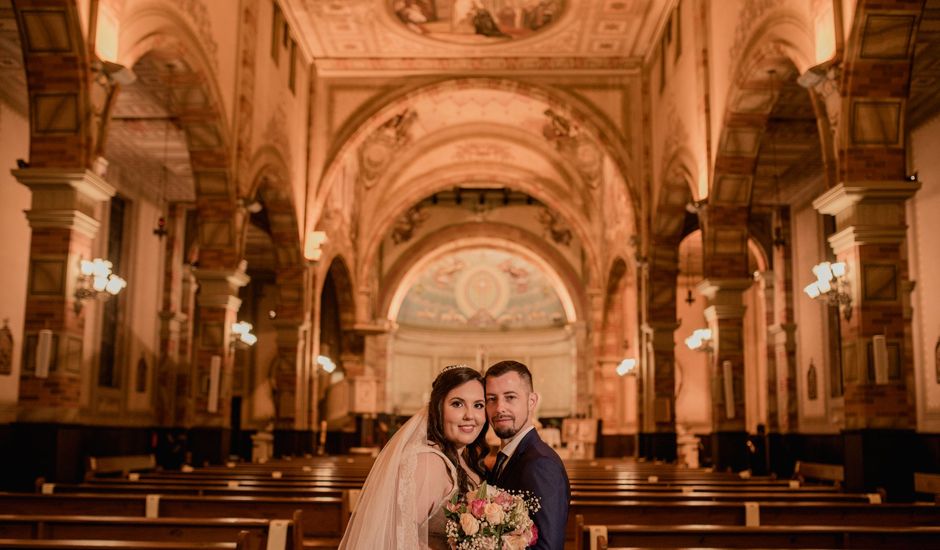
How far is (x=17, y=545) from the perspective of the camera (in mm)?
4883

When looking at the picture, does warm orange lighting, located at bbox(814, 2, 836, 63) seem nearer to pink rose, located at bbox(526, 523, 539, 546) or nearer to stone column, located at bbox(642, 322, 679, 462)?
pink rose, located at bbox(526, 523, 539, 546)

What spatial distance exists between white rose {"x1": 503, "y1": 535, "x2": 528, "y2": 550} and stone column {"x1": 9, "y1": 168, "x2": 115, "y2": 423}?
7302 millimetres

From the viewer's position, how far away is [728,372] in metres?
14.5

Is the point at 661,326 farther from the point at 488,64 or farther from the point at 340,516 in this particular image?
the point at 340,516

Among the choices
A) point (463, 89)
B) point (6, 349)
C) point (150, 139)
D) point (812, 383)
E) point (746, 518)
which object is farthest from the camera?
point (463, 89)

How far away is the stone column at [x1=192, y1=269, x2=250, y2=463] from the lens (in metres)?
14.6

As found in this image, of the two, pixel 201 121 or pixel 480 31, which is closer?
pixel 201 121

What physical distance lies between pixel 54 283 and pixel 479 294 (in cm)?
2851

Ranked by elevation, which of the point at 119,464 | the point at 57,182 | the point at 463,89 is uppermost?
the point at 463,89

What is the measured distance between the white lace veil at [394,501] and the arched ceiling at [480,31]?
1505cm

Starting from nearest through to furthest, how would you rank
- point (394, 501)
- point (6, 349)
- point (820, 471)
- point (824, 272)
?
point (394, 501)
point (824, 272)
point (6, 349)
point (820, 471)

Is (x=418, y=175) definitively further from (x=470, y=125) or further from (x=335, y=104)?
(x=335, y=104)

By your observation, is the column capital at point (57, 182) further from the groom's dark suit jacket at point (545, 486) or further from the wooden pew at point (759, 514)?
the groom's dark suit jacket at point (545, 486)

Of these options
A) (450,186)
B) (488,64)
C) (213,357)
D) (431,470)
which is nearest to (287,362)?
(213,357)
